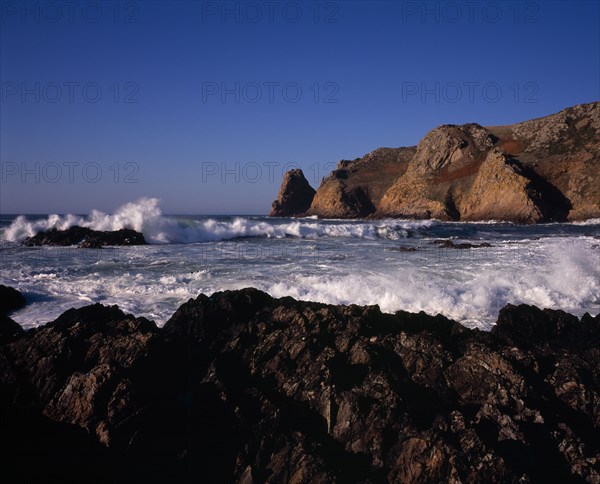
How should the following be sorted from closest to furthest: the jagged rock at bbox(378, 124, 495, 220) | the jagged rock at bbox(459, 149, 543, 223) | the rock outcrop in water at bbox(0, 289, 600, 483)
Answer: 1. the rock outcrop in water at bbox(0, 289, 600, 483)
2. the jagged rock at bbox(459, 149, 543, 223)
3. the jagged rock at bbox(378, 124, 495, 220)

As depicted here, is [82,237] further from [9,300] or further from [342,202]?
[342,202]

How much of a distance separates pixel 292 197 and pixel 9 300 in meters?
118

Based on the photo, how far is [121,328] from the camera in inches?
204

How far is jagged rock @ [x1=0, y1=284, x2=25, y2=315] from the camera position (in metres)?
8.96

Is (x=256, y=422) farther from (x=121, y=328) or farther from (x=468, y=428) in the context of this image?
(x=121, y=328)

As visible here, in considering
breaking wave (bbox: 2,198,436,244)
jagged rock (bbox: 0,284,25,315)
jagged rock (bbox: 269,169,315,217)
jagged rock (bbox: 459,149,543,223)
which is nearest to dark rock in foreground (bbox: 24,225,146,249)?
breaking wave (bbox: 2,198,436,244)

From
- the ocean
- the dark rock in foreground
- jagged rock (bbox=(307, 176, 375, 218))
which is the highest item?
jagged rock (bbox=(307, 176, 375, 218))

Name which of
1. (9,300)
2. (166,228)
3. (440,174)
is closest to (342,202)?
(440,174)

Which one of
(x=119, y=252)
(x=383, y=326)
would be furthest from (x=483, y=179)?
(x=383, y=326)

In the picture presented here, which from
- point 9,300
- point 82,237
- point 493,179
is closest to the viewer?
point 9,300

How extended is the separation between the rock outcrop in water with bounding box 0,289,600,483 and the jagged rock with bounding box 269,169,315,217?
387ft

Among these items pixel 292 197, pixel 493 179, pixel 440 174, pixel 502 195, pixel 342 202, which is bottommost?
pixel 342 202

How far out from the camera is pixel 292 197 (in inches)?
4973

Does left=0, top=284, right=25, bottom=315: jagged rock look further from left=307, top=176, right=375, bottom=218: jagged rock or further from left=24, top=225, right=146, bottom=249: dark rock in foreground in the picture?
left=307, top=176, right=375, bottom=218: jagged rock
